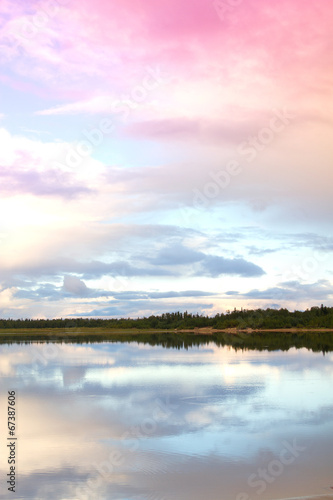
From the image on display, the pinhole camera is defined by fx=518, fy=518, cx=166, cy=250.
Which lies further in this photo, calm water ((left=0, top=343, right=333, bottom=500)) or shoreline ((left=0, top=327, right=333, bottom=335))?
shoreline ((left=0, top=327, right=333, bottom=335))

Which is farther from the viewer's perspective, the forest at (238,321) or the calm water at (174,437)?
the forest at (238,321)

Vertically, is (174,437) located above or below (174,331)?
above

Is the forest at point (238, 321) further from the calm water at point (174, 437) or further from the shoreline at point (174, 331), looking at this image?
the calm water at point (174, 437)

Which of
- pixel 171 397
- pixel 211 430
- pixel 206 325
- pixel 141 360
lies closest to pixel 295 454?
pixel 211 430

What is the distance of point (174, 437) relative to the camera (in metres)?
17.7

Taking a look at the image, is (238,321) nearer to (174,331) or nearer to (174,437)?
(174,331)

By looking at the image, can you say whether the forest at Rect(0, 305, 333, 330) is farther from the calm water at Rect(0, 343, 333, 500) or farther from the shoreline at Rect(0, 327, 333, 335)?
the calm water at Rect(0, 343, 333, 500)

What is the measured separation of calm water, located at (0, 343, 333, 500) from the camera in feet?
42.4

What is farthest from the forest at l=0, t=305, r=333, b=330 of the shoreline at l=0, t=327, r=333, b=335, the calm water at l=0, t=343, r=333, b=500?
the calm water at l=0, t=343, r=333, b=500

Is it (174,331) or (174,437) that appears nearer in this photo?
(174,437)

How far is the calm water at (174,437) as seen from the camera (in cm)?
1293

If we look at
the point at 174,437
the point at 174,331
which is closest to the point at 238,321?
the point at 174,331

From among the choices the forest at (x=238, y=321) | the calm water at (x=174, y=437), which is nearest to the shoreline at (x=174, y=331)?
the forest at (x=238, y=321)

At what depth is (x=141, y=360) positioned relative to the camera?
48844mm
